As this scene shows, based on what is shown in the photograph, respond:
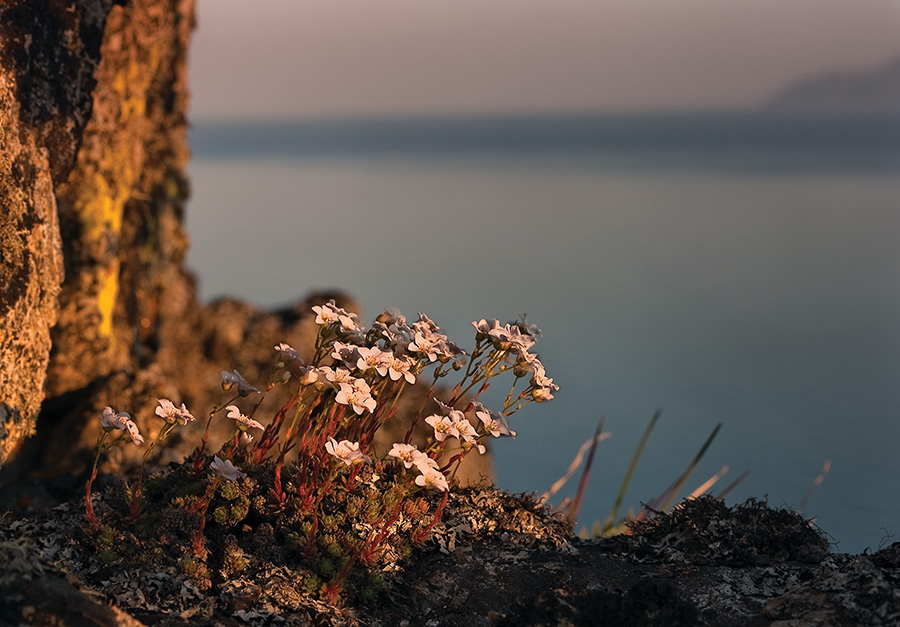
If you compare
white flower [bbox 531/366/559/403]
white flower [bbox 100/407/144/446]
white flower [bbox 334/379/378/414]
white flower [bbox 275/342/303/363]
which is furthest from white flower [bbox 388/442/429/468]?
white flower [bbox 100/407/144/446]

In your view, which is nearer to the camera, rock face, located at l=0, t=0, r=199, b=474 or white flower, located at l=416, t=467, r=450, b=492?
white flower, located at l=416, t=467, r=450, b=492

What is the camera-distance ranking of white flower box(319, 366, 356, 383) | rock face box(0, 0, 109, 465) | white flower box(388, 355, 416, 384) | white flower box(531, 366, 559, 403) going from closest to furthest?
white flower box(319, 366, 356, 383) < white flower box(388, 355, 416, 384) < white flower box(531, 366, 559, 403) < rock face box(0, 0, 109, 465)

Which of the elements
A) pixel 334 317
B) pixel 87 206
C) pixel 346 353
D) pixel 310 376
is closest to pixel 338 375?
A: pixel 310 376

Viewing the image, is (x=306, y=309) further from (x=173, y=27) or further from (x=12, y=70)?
(x=12, y=70)

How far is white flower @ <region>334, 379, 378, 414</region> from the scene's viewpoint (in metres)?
3.04

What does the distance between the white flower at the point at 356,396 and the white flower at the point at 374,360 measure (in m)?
0.09

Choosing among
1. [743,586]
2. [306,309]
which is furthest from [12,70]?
[306,309]

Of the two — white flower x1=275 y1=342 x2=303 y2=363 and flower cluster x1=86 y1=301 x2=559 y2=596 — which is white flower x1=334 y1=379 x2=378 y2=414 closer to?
flower cluster x1=86 y1=301 x2=559 y2=596

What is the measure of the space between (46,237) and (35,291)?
0.97 feet

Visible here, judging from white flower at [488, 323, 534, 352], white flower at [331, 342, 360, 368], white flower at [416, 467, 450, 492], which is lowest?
white flower at [416, 467, 450, 492]

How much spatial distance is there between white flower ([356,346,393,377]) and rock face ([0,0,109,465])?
177 centimetres

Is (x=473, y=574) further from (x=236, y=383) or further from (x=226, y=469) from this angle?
(x=236, y=383)

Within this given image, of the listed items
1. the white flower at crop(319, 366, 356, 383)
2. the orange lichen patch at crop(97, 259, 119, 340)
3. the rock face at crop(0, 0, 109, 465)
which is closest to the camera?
the white flower at crop(319, 366, 356, 383)

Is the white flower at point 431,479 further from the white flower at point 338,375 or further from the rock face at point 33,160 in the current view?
the rock face at point 33,160
